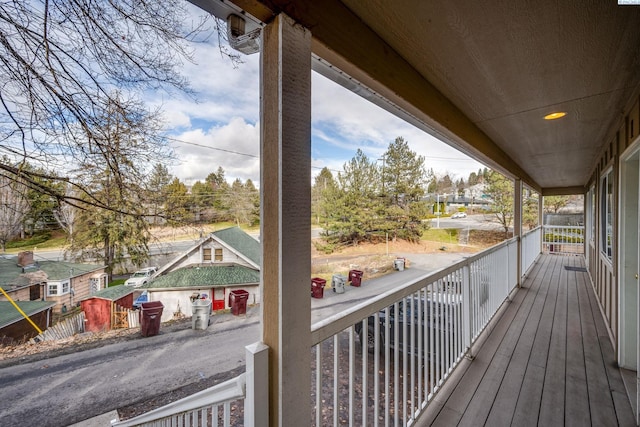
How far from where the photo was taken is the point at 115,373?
15.1 feet

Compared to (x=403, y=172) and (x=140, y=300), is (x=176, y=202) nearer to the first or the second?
(x=140, y=300)

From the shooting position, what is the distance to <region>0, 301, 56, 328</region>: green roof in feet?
9.97

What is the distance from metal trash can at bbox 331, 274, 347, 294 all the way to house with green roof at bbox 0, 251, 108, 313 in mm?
4680

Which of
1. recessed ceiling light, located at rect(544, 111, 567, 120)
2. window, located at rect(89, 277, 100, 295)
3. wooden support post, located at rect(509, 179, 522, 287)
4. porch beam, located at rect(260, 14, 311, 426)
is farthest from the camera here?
wooden support post, located at rect(509, 179, 522, 287)

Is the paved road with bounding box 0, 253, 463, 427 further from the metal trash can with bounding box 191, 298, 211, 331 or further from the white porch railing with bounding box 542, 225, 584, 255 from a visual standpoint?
the white porch railing with bounding box 542, 225, 584, 255

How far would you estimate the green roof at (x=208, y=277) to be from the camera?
4.89 m

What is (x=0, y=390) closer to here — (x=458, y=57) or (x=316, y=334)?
(x=316, y=334)

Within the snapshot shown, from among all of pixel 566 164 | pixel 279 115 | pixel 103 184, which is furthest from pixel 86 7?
pixel 566 164

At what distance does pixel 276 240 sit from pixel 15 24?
7.28ft

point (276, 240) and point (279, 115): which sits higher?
point (279, 115)

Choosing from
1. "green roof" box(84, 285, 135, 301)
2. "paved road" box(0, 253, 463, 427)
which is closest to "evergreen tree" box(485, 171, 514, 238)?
"paved road" box(0, 253, 463, 427)

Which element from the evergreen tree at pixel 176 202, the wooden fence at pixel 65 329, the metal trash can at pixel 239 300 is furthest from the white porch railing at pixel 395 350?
the wooden fence at pixel 65 329

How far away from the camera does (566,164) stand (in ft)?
14.9

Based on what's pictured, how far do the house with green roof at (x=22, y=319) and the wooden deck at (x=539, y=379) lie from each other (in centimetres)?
439
